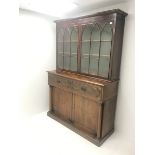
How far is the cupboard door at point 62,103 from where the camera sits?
2.63 metres

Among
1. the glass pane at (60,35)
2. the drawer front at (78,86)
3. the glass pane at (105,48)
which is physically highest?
the glass pane at (60,35)

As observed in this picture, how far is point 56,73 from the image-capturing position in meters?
2.72

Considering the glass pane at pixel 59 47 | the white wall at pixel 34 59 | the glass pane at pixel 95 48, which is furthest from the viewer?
the glass pane at pixel 59 47

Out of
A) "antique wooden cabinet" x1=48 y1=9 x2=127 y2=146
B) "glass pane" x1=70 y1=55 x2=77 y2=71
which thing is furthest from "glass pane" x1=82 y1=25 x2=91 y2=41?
"glass pane" x1=70 y1=55 x2=77 y2=71

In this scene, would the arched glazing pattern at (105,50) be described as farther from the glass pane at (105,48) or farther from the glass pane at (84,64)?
the glass pane at (84,64)

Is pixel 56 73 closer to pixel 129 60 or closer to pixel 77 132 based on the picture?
pixel 77 132

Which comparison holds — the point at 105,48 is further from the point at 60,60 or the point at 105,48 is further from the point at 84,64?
the point at 60,60

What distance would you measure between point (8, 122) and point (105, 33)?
1.94 meters

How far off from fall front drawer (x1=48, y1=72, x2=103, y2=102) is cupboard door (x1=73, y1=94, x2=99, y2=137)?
0.13 meters

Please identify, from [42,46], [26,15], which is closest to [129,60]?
[42,46]

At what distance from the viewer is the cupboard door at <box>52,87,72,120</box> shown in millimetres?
Result: 2635

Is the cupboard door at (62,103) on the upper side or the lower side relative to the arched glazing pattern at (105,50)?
lower

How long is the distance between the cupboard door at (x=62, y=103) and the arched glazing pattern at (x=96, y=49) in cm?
57

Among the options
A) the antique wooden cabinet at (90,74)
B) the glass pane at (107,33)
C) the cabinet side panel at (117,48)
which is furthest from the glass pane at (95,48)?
the cabinet side panel at (117,48)
